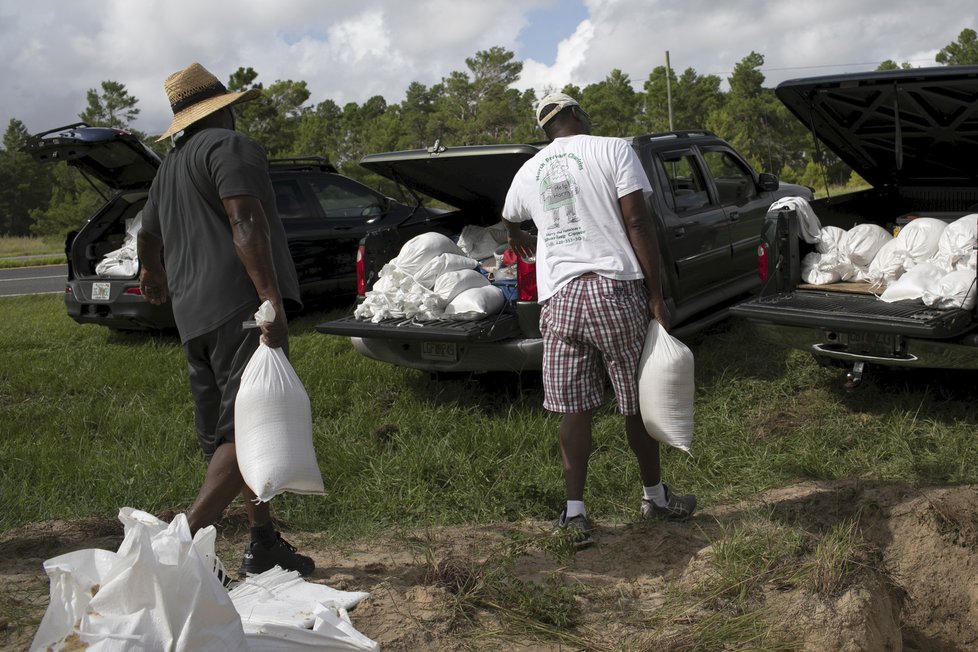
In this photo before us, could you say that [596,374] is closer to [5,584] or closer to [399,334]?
[399,334]

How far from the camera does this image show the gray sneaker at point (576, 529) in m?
4.02

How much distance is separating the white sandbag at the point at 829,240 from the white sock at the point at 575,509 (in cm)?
291

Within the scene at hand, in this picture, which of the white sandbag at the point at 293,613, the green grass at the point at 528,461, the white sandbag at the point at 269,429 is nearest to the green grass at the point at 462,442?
the green grass at the point at 528,461

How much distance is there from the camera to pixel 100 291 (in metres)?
8.70

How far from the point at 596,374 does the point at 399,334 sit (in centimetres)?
205

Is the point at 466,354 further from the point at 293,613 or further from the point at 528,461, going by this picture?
the point at 293,613

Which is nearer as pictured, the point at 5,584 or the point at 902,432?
the point at 5,584

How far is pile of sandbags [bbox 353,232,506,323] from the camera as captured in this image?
5945 mm

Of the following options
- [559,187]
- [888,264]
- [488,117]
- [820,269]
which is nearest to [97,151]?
[559,187]

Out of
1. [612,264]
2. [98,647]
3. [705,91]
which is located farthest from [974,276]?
[705,91]

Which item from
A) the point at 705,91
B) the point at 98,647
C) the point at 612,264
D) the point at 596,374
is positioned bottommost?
the point at 98,647

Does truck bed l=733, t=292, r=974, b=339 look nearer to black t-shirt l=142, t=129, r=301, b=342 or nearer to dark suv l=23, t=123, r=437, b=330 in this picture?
black t-shirt l=142, t=129, r=301, b=342

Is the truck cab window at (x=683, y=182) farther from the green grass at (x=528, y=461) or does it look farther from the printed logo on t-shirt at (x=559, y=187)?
the printed logo on t-shirt at (x=559, y=187)

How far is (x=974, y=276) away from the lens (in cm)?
497
